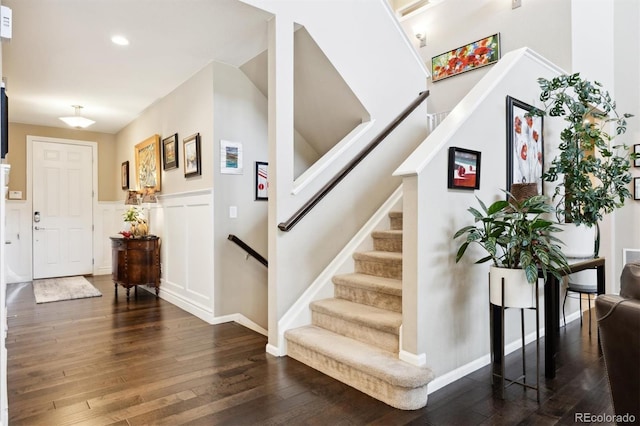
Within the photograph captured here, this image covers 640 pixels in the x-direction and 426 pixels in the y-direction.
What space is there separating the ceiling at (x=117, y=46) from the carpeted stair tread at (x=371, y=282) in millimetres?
2219

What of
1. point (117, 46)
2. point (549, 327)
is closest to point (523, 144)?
point (549, 327)

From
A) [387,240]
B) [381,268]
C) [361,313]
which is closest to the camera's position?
[361,313]

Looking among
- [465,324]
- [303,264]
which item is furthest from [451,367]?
[303,264]

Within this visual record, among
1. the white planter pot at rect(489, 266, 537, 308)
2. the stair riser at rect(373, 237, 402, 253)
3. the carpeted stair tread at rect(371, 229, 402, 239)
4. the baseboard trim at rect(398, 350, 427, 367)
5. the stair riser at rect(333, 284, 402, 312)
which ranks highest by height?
the carpeted stair tread at rect(371, 229, 402, 239)

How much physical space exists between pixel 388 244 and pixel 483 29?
3784 millimetres

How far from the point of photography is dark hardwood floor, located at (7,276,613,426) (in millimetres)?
2051

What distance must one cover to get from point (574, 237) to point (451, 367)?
149cm

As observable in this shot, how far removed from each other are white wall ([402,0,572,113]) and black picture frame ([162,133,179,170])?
3752 mm

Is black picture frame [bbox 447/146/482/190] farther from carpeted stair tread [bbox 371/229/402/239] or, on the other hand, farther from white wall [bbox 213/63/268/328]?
white wall [bbox 213/63/268/328]

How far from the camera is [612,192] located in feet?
11.9

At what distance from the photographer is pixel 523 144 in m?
3.19

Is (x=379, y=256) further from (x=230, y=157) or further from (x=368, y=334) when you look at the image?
(x=230, y=157)

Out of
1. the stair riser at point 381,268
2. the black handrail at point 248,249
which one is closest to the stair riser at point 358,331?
the stair riser at point 381,268

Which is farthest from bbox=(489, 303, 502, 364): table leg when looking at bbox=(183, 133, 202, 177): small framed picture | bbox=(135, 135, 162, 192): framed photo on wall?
bbox=(135, 135, 162, 192): framed photo on wall
